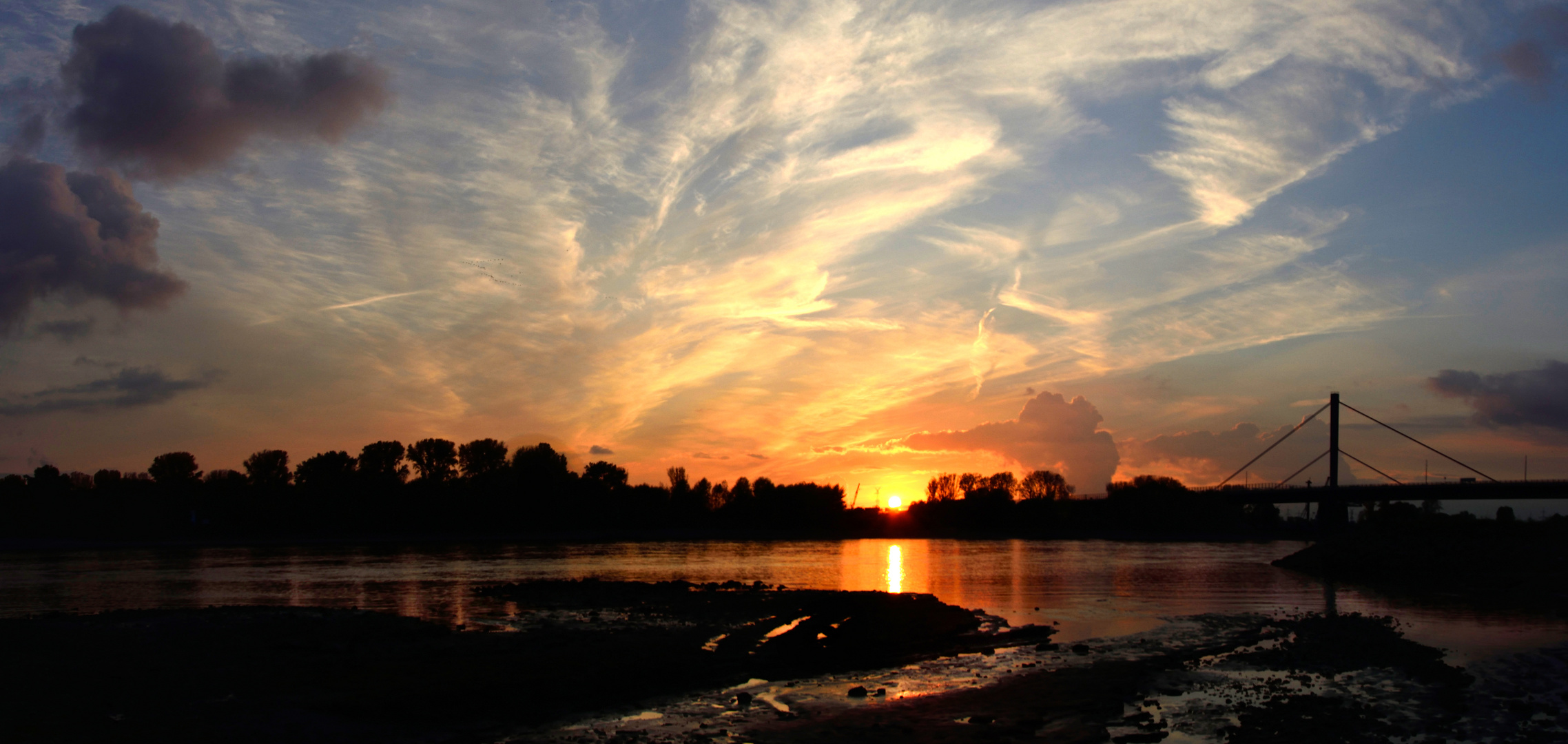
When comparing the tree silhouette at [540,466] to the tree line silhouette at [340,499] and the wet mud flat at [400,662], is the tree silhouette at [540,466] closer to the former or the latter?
the tree line silhouette at [340,499]

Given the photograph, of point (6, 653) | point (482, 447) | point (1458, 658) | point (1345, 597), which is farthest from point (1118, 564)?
point (482, 447)

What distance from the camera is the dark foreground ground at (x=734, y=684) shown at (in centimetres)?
1738

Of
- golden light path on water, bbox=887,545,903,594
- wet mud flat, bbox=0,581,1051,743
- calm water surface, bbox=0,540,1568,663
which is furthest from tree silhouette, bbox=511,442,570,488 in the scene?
wet mud flat, bbox=0,581,1051,743

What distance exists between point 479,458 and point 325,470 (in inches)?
1204

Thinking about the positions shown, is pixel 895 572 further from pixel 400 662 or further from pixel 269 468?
pixel 269 468

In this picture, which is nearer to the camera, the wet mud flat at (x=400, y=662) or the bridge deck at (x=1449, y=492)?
the wet mud flat at (x=400, y=662)

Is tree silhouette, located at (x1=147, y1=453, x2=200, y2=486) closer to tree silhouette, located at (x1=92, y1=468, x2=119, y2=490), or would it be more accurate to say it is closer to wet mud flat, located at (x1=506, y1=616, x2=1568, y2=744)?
tree silhouette, located at (x1=92, y1=468, x2=119, y2=490)

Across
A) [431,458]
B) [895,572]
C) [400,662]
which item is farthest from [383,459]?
[400,662]

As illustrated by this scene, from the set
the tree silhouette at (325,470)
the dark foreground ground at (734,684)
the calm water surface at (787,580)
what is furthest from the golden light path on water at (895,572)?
the tree silhouette at (325,470)

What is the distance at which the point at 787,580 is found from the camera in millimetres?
64000

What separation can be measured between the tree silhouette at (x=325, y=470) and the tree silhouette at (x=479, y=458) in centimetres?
2222

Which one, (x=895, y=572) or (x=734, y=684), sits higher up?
(x=734, y=684)

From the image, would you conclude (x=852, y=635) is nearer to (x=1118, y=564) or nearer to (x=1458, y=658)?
(x=1458, y=658)

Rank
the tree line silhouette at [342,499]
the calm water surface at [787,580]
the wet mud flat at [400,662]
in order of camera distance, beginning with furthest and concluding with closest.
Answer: the tree line silhouette at [342,499], the calm water surface at [787,580], the wet mud flat at [400,662]
